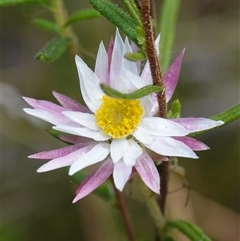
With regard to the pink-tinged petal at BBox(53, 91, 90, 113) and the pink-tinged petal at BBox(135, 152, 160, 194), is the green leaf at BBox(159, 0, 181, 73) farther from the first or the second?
the pink-tinged petal at BBox(135, 152, 160, 194)

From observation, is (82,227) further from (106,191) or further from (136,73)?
A: (136,73)

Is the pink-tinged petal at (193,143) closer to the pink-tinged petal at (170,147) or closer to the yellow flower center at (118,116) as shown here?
the pink-tinged petal at (170,147)

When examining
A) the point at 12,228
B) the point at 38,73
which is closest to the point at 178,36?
the point at 38,73

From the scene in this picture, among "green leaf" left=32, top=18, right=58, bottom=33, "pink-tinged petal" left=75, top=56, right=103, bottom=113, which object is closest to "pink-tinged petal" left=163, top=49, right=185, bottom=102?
"pink-tinged petal" left=75, top=56, right=103, bottom=113

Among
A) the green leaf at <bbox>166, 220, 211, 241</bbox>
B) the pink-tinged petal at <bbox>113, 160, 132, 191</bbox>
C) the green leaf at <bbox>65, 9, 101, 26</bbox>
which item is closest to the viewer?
the pink-tinged petal at <bbox>113, 160, 132, 191</bbox>

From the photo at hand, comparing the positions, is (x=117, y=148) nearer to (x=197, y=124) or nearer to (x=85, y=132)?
(x=85, y=132)

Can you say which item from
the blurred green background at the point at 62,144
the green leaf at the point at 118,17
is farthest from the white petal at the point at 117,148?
the blurred green background at the point at 62,144
